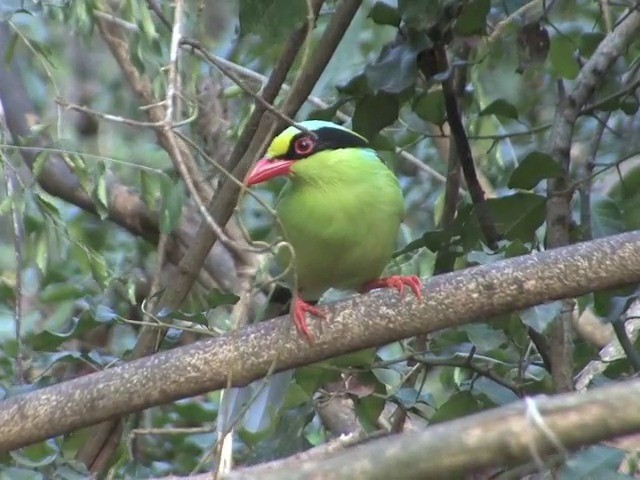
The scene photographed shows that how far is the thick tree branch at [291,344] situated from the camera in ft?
5.72

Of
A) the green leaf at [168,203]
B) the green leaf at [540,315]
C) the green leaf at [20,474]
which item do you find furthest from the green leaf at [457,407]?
the green leaf at [20,474]

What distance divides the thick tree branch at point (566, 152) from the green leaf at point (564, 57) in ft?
0.17

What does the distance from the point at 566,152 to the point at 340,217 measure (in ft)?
1.57

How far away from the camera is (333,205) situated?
2.40 meters

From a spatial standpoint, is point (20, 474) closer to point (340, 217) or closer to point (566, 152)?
point (340, 217)

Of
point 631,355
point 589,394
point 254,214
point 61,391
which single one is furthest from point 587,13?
point 589,394

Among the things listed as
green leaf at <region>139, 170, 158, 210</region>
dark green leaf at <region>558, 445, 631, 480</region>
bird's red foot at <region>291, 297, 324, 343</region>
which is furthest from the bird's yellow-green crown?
dark green leaf at <region>558, 445, 631, 480</region>

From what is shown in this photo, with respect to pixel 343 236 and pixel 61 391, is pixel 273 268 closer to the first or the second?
pixel 343 236

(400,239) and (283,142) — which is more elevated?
(283,142)

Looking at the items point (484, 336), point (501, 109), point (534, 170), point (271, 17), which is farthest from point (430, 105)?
point (484, 336)

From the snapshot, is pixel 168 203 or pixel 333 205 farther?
pixel 333 205

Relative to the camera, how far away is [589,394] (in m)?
0.97

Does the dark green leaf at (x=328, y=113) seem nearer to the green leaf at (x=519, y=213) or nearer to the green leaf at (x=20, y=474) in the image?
the green leaf at (x=519, y=213)

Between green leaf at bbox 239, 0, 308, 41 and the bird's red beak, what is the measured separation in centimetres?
34
